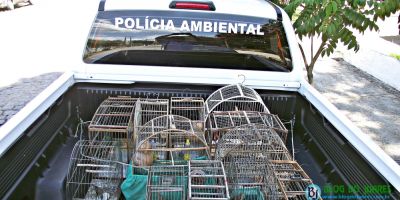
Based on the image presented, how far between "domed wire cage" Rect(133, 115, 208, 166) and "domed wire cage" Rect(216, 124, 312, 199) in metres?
0.20

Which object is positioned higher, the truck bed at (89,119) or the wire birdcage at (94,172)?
the truck bed at (89,119)

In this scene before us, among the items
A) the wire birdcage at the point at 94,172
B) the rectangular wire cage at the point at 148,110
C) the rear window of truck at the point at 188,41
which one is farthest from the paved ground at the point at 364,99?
the wire birdcage at the point at 94,172

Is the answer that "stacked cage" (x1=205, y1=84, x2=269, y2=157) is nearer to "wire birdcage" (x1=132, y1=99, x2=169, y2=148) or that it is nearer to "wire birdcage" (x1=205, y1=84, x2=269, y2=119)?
"wire birdcage" (x1=205, y1=84, x2=269, y2=119)

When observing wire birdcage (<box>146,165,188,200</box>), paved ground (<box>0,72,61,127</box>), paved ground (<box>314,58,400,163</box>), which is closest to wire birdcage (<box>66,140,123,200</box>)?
wire birdcage (<box>146,165,188,200</box>)

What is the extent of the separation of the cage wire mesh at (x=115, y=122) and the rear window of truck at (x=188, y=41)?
33cm

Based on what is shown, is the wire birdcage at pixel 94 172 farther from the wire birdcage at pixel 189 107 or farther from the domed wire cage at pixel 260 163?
the domed wire cage at pixel 260 163

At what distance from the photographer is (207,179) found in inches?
92.0

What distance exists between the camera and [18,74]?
7094 millimetres

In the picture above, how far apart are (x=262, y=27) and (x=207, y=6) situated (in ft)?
1.52

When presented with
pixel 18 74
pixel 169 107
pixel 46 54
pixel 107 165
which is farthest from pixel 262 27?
pixel 46 54

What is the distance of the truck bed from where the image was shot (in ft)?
6.50

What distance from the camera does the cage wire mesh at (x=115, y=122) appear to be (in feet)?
8.93

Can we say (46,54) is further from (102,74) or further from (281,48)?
(281,48)

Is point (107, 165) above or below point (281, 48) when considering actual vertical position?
below
